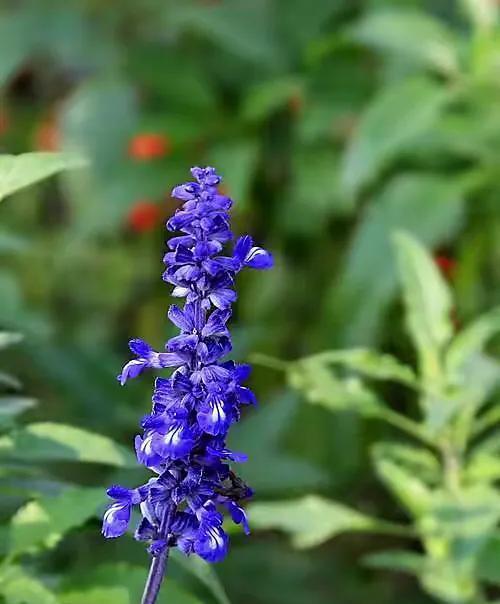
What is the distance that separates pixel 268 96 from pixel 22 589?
5.41 ft

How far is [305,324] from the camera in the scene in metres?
2.85

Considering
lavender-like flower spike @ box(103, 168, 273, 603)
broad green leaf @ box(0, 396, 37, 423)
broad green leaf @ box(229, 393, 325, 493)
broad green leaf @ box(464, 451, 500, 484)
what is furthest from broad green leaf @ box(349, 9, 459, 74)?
lavender-like flower spike @ box(103, 168, 273, 603)

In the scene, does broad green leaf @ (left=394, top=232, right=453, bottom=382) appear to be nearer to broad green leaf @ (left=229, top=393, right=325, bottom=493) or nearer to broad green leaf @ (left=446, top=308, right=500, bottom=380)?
broad green leaf @ (left=446, top=308, right=500, bottom=380)

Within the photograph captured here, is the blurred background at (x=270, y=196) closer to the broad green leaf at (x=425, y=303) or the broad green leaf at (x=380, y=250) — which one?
the broad green leaf at (x=380, y=250)

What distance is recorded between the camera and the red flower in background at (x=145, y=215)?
2.97 meters

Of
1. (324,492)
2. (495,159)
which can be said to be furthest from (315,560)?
(495,159)

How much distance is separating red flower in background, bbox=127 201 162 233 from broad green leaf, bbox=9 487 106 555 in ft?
5.87

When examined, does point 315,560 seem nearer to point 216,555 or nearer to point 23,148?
point 23,148

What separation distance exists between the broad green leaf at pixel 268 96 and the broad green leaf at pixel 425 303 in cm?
103

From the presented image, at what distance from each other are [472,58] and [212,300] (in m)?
1.45

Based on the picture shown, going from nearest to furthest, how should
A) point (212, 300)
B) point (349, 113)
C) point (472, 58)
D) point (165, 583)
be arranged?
point (212, 300), point (165, 583), point (472, 58), point (349, 113)

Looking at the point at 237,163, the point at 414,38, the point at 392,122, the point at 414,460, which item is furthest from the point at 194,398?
A: the point at 237,163

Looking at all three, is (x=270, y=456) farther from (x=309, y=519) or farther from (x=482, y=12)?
(x=482, y=12)

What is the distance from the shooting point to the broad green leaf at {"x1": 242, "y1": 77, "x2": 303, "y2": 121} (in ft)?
8.63
